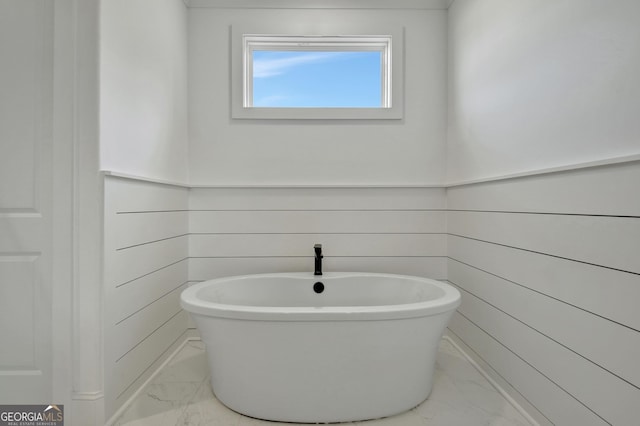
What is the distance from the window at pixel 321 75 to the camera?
2354 mm

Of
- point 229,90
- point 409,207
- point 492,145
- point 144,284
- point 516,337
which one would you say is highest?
point 229,90

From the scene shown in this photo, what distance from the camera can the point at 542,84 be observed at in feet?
4.62

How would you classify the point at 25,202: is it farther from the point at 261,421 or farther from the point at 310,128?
the point at 310,128

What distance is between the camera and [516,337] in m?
1.57

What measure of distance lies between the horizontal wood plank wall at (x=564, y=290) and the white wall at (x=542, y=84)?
0.38 ft

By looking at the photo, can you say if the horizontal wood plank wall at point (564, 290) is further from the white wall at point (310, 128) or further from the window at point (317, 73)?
the window at point (317, 73)

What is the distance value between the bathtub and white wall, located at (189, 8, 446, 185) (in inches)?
42.8

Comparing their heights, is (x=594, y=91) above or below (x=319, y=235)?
above

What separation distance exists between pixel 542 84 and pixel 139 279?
207 centimetres

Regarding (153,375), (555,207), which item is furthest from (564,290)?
(153,375)

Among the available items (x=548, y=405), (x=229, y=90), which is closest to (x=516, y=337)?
(x=548, y=405)

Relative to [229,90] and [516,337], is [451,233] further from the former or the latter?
[229,90]

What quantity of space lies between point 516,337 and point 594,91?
1.09 metres

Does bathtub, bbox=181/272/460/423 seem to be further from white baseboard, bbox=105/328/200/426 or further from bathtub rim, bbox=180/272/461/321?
white baseboard, bbox=105/328/200/426
